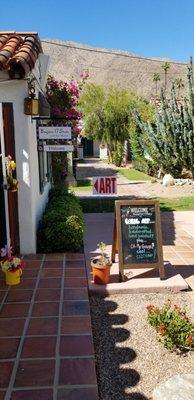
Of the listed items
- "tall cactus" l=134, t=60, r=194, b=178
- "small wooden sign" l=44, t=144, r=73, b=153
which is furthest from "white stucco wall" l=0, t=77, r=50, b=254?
"tall cactus" l=134, t=60, r=194, b=178

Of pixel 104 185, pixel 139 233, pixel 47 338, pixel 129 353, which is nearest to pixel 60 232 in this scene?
pixel 139 233

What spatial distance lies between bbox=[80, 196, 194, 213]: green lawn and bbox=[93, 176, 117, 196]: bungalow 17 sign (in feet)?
10.2

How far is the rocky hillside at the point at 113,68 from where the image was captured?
95.0m

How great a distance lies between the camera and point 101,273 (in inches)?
208

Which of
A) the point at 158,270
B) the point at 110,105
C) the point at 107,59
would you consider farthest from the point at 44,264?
the point at 107,59

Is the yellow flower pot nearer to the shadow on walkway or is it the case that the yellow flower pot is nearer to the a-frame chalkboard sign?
the shadow on walkway

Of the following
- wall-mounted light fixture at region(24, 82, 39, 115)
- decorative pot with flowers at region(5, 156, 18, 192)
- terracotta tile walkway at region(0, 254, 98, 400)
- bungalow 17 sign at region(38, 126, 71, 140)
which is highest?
wall-mounted light fixture at region(24, 82, 39, 115)

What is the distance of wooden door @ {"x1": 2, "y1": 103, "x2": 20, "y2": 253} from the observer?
6000 mm

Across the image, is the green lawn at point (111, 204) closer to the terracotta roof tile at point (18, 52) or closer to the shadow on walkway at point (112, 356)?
the terracotta roof tile at point (18, 52)

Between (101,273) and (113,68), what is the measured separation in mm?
100733

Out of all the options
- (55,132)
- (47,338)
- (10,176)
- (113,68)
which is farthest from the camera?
(113,68)

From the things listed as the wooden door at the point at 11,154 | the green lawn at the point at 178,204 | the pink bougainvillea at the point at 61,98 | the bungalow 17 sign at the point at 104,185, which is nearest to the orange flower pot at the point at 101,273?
the wooden door at the point at 11,154

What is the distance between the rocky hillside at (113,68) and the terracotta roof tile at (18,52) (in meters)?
85.2

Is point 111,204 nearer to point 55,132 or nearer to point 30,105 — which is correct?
point 55,132
